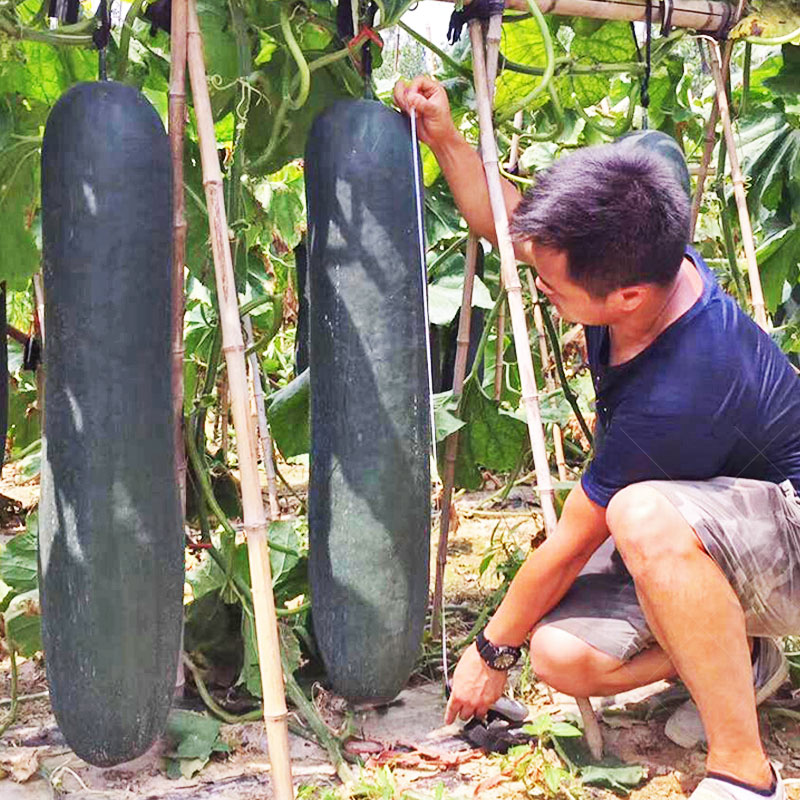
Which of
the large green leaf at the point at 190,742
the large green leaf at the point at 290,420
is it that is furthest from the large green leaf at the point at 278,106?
the large green leaf at the point at 190,742

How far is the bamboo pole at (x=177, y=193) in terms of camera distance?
76.0 inches

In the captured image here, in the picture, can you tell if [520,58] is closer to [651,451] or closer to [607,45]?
[607,45]

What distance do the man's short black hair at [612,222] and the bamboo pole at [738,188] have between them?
722mm

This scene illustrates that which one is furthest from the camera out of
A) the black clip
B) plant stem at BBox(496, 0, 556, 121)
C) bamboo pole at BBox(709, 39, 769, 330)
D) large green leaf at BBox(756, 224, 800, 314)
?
large green leaf at BBox(756, 224, 800, 314)

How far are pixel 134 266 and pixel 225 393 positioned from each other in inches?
80.9

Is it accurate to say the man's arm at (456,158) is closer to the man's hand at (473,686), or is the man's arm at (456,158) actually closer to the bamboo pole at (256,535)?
the bamboo pole at (256,535)

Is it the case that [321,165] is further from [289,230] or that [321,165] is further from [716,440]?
[289,230]

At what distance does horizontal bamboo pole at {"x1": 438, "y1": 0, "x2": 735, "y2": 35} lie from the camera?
2441 millimetres

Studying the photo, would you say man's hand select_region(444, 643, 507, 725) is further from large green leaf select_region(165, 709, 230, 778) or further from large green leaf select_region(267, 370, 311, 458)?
large green leaf select_region(267, 370, 311, 458)

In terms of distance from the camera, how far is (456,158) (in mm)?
2393

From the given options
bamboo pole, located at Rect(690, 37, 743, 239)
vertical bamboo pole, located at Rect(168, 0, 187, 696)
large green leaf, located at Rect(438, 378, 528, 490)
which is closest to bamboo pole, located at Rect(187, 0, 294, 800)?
vertical bamboo pole, located at Rect(168, 0, 187, 696)

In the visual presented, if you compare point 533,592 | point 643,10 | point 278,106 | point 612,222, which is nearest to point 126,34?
point 278,106

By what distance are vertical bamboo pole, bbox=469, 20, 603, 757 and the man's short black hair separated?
0.22 meters

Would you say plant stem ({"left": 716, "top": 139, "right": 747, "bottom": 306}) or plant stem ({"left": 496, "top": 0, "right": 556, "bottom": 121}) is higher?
plant stem ({"left": 496, "top": 0, "right": 556, "bottom": 121})
